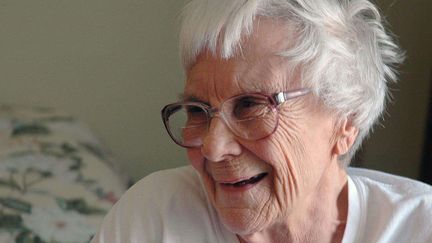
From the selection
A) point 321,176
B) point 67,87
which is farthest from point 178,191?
point 67,87

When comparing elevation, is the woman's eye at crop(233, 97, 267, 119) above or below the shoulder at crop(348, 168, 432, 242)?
above

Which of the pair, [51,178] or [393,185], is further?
[51,178]

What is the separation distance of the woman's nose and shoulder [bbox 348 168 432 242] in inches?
13.3

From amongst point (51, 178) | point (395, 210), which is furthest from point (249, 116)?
point (51, 178)

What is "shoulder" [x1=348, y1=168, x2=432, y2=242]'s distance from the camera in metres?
1.29

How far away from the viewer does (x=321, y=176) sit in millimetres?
1276

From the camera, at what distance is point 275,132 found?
1141mm

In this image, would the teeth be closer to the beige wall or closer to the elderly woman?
the elderly woman

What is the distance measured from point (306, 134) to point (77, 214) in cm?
109

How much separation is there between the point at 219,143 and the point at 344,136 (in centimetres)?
27

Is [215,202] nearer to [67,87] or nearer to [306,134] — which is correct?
[306,134]

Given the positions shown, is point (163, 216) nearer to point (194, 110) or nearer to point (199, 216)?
point (199, 216)

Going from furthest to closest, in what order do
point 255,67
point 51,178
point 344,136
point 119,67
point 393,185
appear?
point 119,67, point 51,178, point 393,185, point 344,136, point 255,67

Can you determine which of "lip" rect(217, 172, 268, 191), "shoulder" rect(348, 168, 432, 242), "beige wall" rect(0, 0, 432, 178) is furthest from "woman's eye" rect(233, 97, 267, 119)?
"beige wall" rect(0, 0, 432, 178)
